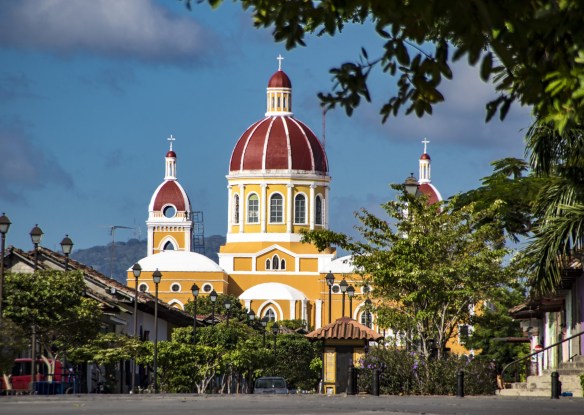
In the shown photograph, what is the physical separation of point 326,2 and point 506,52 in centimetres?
108

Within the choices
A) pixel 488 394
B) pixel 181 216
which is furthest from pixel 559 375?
pixel 181 216

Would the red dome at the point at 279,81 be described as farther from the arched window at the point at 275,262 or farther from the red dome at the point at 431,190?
the red dome at the point at 431,190

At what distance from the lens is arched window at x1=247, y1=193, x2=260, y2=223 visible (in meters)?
134

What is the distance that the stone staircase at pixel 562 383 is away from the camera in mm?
27688

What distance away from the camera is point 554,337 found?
39.8 metres

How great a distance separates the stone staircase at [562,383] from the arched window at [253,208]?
103527 mm

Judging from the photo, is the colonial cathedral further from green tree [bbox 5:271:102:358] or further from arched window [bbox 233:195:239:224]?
green tree [bbox 5:271:102:358]

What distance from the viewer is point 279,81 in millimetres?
137750

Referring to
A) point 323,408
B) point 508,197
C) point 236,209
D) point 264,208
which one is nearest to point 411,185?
point 508,197

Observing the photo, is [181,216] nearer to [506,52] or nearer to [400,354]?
[400,354]

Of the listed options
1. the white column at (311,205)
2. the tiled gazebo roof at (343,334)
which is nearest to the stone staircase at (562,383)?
the tiled gazebo roof at (343,334)

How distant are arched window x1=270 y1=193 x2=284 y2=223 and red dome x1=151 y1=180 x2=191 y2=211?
31.3m

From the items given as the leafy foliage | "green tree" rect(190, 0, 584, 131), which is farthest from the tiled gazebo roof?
"green tree" rect(190, 0, 584, 131)

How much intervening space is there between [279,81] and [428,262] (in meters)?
106
